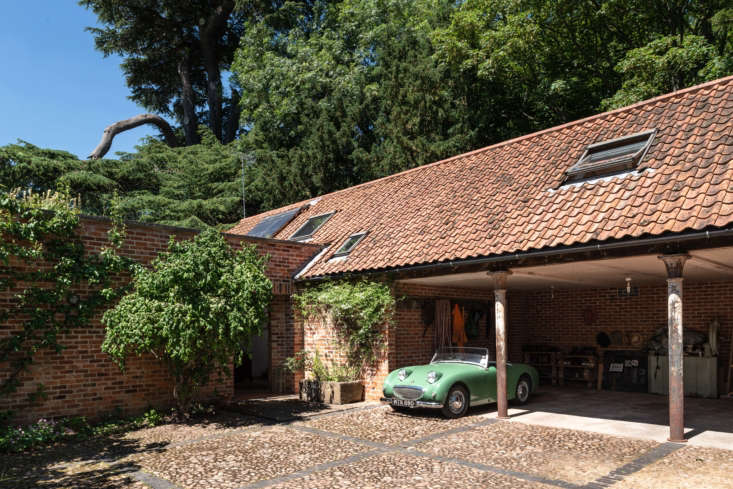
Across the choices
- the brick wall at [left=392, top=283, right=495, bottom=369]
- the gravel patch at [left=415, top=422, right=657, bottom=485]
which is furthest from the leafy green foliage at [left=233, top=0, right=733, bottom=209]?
the gravel patch at [left=415, top=422, right=657, bottom=485]

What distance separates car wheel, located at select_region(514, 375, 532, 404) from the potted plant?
9.69ft

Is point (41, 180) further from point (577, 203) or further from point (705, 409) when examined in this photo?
point (705, 409)

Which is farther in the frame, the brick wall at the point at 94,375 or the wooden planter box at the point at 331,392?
the wooden planter box at the point at 331,392

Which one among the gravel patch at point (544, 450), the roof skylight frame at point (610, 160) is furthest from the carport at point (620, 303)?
the roof skylight frame at point (610, 160)

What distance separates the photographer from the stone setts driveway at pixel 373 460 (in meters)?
5.25

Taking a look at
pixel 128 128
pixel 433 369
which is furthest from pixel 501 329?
pixel 128 128

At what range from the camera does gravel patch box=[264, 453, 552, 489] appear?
5.11m

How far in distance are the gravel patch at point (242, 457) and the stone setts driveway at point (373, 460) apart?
0.04 feet

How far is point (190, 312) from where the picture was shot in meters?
7.84

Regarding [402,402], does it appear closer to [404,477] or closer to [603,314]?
[404,477]

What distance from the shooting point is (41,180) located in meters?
21.2

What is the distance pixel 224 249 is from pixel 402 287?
11.4 feet

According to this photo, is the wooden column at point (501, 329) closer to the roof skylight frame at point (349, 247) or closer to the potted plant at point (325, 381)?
the potted plant at point (325, 381)

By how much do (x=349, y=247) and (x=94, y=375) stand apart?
548 cm
